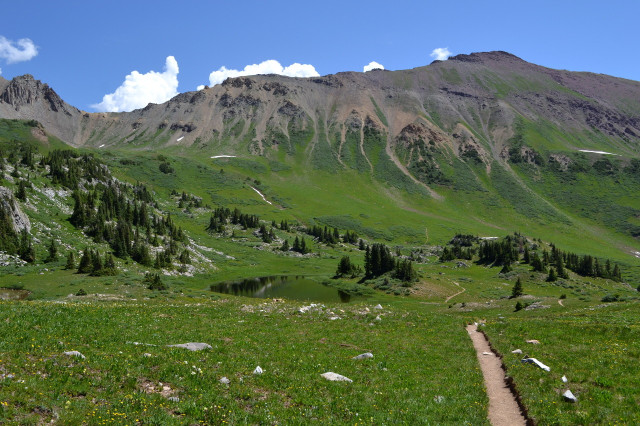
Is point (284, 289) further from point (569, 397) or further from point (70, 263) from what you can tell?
point (569, 397)

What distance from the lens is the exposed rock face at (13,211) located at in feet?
259

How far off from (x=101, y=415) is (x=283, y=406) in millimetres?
6090

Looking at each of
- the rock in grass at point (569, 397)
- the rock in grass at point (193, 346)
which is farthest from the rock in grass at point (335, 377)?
the rock in grass at point (569, 397)

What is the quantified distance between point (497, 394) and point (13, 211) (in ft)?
317

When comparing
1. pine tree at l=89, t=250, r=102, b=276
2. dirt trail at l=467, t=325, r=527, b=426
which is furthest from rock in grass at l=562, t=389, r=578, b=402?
pine tree at l=89, t=250, r=102, b=276

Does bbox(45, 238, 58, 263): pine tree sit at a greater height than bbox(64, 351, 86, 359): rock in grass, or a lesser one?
lesser

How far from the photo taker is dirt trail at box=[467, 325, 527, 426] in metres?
15.2

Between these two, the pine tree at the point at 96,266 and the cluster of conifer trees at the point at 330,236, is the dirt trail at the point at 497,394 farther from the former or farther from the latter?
the cluster of conifer trees at the point at 330,236

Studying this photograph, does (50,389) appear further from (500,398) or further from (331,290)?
(331,290)

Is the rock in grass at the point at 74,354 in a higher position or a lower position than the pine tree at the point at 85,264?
higher

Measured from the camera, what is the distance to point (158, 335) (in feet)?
72.7

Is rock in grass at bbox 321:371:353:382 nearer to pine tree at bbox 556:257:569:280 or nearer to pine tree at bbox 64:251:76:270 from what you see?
pine tree at bbox 64:251:76:270

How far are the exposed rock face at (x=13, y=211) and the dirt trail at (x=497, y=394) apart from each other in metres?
92.7

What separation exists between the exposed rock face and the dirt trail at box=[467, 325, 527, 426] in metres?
92.7
